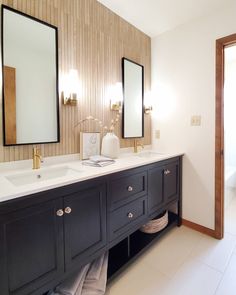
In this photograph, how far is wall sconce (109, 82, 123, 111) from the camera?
2031 millimetres

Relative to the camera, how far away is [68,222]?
1117 mm

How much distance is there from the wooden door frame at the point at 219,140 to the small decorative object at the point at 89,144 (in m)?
1.29

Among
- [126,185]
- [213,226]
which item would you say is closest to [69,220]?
[126,185]

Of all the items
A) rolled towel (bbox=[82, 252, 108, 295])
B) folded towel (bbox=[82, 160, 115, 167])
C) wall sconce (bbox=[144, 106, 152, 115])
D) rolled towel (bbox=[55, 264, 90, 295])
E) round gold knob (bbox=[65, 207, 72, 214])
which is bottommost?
rolled towel (bbox=[82, 252, 108, 295])

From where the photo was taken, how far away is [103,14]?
191cm

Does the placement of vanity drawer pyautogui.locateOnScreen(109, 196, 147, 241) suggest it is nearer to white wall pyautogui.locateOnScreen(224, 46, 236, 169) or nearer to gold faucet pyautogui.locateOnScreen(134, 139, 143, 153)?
gold faucet pyautogui.locateOnScreen(134, 139, 143, 153)

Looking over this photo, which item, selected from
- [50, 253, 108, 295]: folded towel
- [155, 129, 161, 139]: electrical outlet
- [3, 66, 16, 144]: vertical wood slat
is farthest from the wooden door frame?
[3, 66, 16, 144]: vertical wood slat

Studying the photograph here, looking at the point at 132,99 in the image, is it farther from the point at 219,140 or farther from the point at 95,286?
the point at 95,286

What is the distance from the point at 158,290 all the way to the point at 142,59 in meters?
2.45

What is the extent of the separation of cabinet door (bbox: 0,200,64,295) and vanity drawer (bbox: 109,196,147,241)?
1.45ft

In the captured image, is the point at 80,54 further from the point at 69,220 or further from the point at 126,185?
the point at 69,220

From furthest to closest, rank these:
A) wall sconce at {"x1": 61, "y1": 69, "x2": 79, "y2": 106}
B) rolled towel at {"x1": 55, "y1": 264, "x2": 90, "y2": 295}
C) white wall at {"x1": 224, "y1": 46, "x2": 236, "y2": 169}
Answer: white wall at {"x1": 224, "y1": 46, "x2": 236, "y2": 169}
wall sconce at {"x1": 61, "y1": 69, "x2": 79, "y2": 106}
rolled towel at {"x1": 55, "y1": 264, "x2": 90, "y2": 295}

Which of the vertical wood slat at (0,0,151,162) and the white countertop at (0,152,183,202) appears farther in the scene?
the vertical wood slat at (0,0,151,162)

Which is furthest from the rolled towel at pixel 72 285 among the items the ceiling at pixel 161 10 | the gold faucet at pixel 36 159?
the ceiling at pixel 161 10
